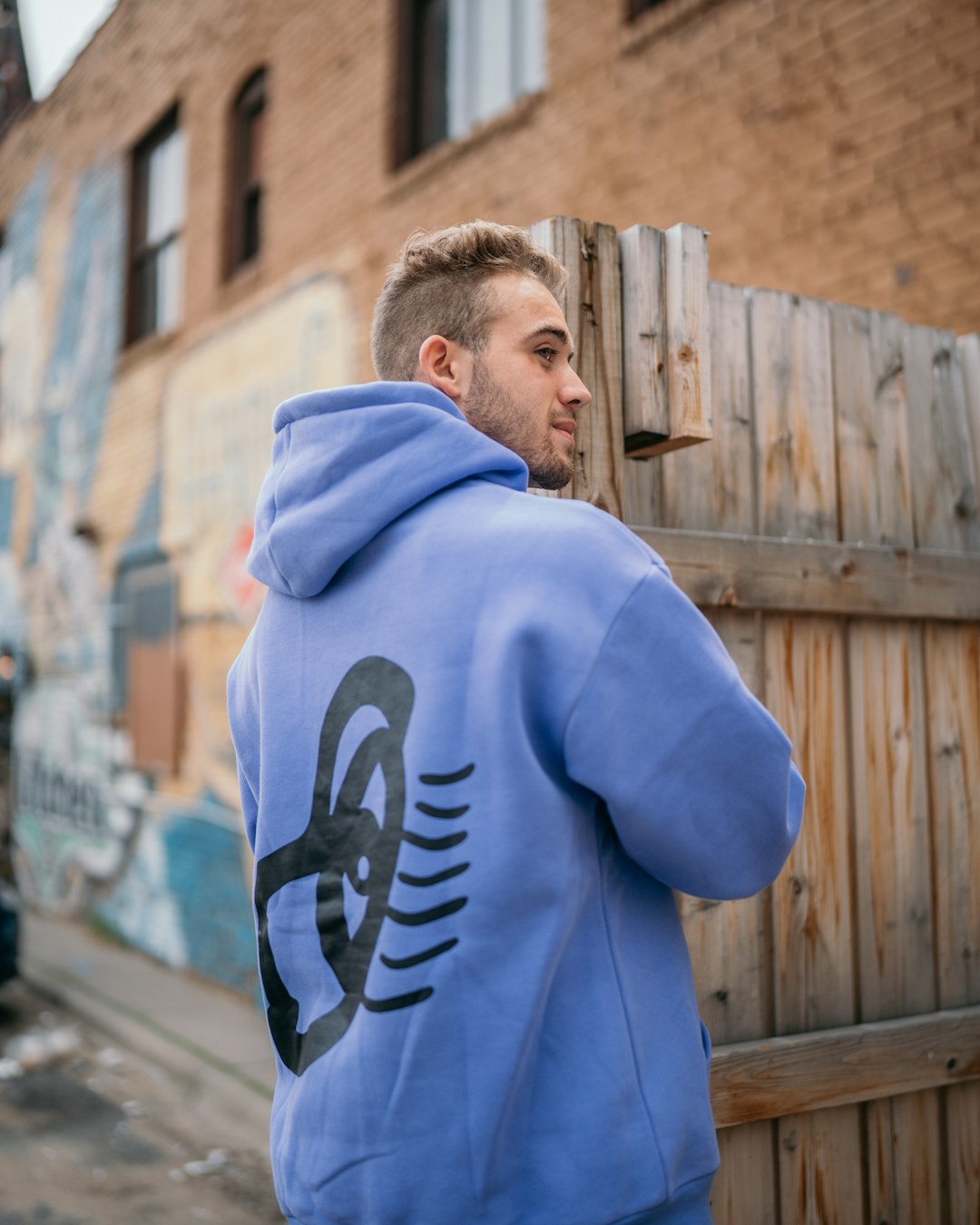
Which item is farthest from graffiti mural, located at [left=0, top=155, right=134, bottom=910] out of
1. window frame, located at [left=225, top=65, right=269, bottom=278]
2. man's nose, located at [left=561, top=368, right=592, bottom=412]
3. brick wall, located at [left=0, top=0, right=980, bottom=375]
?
man's nose, located at [left=561, top=368, right=592, bottom=412]

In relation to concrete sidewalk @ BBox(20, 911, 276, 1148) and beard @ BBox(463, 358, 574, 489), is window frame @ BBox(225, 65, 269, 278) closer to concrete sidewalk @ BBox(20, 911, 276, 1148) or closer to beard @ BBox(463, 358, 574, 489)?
concrete sidewalk @ BBox(20, 911, 276, 1148)

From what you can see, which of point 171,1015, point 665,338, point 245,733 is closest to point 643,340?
point 665,338

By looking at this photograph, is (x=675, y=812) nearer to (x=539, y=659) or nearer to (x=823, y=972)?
(x=539, y=659)

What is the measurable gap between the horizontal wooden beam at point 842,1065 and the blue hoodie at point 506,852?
869 millimetres

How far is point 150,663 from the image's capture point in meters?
9.05

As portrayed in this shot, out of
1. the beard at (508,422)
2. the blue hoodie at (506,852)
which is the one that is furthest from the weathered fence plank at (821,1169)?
the beard at (508,422)

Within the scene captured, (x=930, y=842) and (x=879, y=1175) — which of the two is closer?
(x=879, y=1175)

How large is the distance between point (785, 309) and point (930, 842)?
51.5 inches

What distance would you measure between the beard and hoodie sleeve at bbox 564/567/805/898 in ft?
1.31

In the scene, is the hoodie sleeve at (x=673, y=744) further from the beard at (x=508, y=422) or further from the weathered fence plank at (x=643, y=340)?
the weathered fence plank at (x=643, y=340)

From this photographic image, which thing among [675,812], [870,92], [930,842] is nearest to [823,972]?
[930,842]

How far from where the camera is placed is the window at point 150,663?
8.65 meters

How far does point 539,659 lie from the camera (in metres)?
1.36

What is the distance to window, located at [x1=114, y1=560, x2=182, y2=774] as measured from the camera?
865 cm
